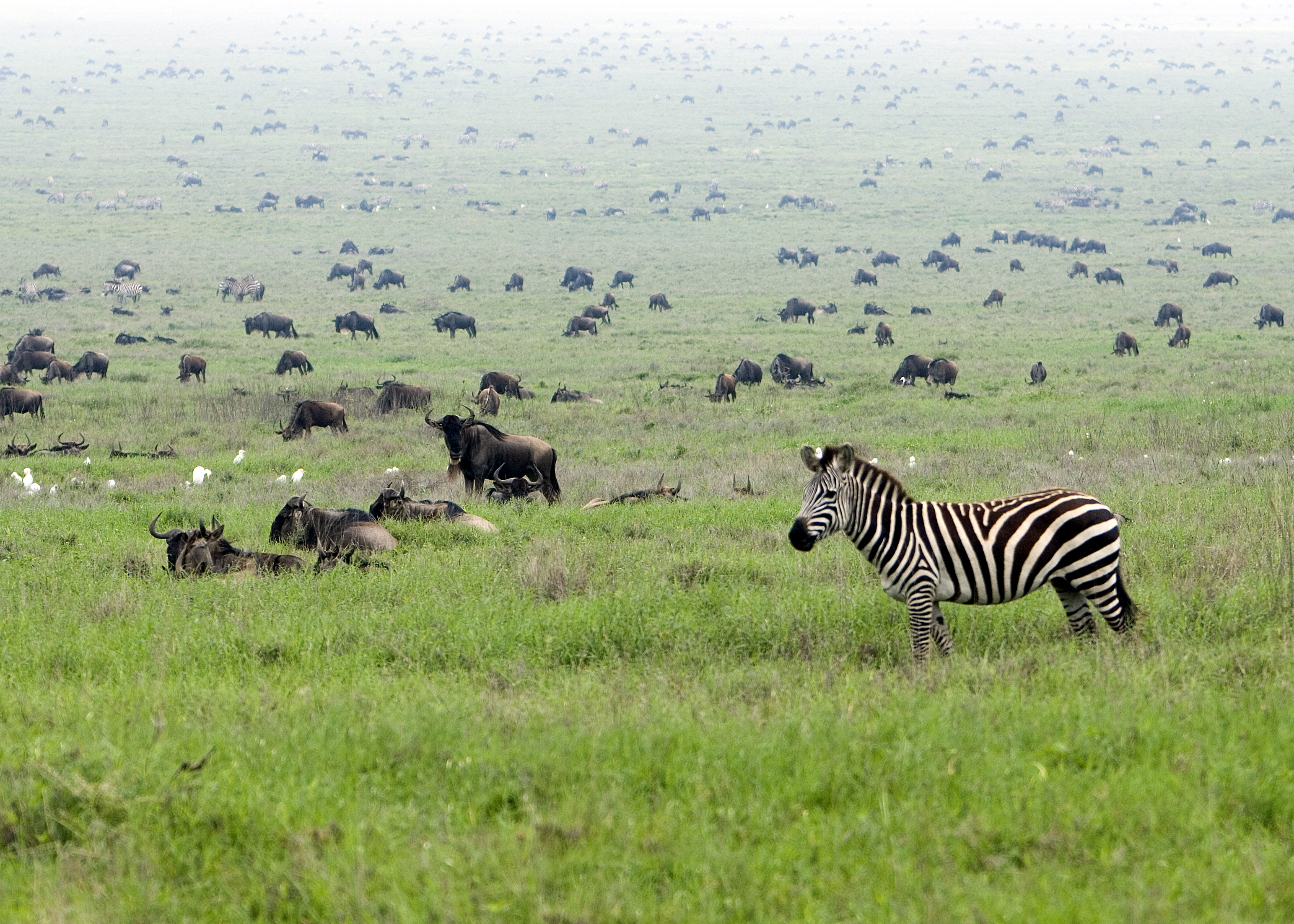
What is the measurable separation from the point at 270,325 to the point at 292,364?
353 inches

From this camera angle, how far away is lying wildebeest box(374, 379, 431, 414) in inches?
969

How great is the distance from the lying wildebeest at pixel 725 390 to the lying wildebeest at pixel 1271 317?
810 inches

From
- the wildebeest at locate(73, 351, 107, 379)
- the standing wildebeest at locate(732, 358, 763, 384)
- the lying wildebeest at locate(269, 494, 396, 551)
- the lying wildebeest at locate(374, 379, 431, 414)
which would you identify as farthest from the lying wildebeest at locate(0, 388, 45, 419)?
the standing wildebeest at locate(732, 358, 763, 384)

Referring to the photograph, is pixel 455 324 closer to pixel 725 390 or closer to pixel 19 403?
pixel 725 390

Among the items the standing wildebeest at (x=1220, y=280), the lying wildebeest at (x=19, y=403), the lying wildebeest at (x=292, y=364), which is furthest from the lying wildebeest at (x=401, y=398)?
the standing wildebeest at (x=1220, y=280)

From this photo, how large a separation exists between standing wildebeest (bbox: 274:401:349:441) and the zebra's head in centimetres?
1514

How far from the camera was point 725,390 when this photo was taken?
26.2 meters

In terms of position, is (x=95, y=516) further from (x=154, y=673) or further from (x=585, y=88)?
(x=585, y=88)

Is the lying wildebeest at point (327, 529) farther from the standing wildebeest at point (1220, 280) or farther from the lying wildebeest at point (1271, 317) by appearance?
the standing wildebeest at point (1220, 280)

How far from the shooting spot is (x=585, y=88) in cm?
14412

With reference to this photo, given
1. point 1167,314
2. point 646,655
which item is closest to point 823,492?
point 646,655

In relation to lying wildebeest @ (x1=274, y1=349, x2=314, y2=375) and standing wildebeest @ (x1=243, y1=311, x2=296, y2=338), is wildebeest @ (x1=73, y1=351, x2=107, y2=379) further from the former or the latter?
standing wildebeest @ (x1=243, y1=311, x2=296, y2=338)

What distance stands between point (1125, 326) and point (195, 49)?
165648mm

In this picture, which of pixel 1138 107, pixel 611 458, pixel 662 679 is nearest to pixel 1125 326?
pixel 611 458
